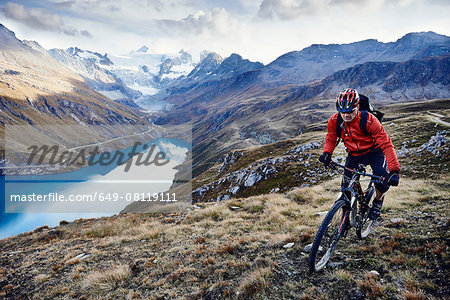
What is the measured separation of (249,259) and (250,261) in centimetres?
12

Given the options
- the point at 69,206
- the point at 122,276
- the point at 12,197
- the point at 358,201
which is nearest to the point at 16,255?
the point at 122,276

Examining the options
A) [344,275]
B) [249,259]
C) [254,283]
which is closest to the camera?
[344,275]

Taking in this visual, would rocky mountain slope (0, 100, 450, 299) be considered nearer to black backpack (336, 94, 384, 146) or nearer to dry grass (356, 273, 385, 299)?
dry grass (356, 273, 385, 299)

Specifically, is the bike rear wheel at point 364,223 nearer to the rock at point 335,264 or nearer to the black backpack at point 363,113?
the rock at point 335,264

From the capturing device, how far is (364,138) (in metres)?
6.02

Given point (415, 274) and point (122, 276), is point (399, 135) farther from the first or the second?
point (122, 276)

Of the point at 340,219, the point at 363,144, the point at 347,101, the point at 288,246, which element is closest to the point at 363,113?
the point at 347,101

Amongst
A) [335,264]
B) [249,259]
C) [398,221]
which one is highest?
[398,221]

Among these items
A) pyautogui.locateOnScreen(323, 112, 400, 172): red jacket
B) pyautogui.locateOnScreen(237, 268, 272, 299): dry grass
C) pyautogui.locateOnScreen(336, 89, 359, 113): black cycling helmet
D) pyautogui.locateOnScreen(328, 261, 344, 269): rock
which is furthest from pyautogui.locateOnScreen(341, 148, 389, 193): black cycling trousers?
pyautogui.locateOnScreen(237, 268, 272, 299): dry grass

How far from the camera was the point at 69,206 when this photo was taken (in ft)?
253

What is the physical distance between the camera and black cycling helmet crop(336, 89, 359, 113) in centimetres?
569

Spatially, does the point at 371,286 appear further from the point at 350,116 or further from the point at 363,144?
the point at 350,116

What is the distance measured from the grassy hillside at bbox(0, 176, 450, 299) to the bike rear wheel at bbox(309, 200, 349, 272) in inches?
10.9

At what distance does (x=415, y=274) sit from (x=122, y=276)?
26.2 ft
